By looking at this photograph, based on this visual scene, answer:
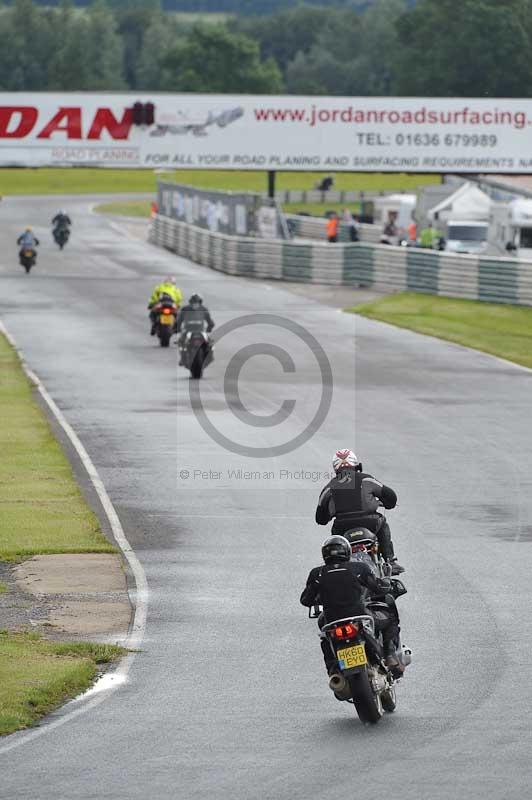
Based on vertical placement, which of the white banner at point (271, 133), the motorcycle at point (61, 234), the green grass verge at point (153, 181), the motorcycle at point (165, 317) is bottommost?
the green grass verge at point (153, 181)

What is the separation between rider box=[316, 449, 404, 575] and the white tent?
54.0 metres

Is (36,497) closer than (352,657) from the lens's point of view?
No

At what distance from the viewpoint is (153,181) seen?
138m

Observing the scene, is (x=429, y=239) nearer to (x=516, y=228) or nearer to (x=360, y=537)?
(x=516, y=228)

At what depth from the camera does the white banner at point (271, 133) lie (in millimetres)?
55375

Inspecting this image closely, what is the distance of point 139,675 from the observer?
42.4 feet

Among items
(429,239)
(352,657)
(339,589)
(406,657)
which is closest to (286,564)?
(406,657)

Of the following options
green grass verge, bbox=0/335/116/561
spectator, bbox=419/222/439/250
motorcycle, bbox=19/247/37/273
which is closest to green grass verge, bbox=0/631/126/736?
green grass verge, bbox=0/335/116/561

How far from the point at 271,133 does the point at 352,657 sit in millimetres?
46568

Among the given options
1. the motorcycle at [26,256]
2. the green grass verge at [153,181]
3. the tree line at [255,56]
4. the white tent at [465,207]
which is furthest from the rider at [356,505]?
the tree line at [255,56]

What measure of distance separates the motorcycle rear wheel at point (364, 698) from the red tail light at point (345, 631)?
286mm

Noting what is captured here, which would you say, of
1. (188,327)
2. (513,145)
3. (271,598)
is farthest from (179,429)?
(513,145)

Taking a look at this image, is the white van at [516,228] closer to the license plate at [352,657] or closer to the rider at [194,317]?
the rider at [194,317]

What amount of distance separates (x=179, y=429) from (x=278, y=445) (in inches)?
86.1
